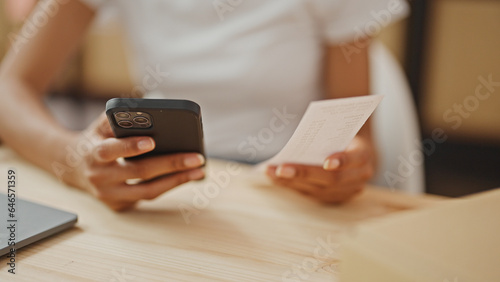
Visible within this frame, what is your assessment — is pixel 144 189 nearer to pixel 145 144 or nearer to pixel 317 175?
pixel 145 144

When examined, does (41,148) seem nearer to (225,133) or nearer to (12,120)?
(12,120)

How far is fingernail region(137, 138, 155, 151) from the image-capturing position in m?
0.48

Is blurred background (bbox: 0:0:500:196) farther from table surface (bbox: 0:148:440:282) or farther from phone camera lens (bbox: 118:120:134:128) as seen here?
phone camera lens (bbox: 118:120:134:128)

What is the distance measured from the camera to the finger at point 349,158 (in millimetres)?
523

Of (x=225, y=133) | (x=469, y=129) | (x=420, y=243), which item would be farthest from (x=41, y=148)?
(x=469, y=129)

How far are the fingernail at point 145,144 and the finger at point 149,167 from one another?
35mm

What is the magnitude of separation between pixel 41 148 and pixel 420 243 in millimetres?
535

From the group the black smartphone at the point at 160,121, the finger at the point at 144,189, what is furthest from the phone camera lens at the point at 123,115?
the finger at the point at 144,189

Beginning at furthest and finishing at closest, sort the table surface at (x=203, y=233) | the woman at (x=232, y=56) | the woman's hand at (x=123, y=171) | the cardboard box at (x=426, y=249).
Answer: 1. the woman at (x=232, y=56)
2. the woman's hand at (x=123, y=171)
3. the table surface at (x=203, y=233)
4. the cardboard box at (x=426, y=249)

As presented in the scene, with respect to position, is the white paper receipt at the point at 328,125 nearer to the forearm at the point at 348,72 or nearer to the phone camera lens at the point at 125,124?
the phone camera lens at the point at 125,124

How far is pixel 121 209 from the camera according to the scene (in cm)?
54

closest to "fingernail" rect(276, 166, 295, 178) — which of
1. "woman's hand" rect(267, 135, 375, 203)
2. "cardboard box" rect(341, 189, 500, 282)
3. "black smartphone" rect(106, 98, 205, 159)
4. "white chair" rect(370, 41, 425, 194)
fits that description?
"woman's hand" rect(267, 135, 375, 203)

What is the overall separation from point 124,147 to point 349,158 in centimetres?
27

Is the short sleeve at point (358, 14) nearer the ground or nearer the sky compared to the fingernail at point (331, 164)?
nearer the sky
